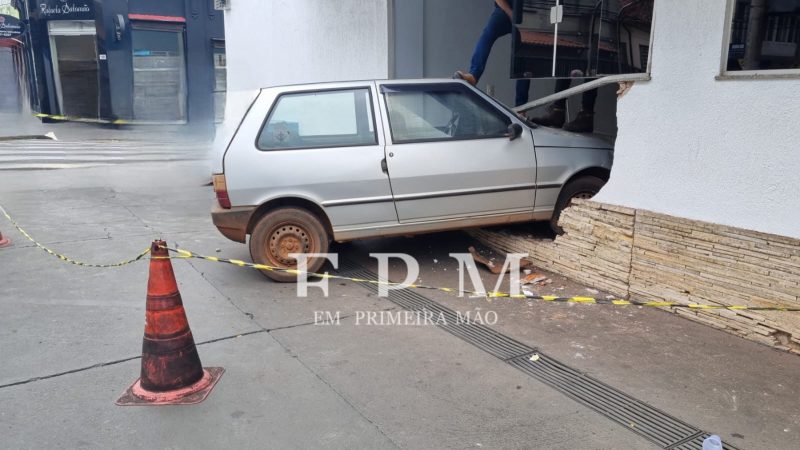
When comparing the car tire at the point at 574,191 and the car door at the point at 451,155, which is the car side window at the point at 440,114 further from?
the car tire at the point at 574,191

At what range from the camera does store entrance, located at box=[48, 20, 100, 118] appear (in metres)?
25.0

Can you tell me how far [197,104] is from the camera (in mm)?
25672

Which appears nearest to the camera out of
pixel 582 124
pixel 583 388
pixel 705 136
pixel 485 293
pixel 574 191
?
pixel 583 388

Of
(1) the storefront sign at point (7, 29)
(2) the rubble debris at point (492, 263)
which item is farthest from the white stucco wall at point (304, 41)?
(1) the storefront sign at point (7, 29)

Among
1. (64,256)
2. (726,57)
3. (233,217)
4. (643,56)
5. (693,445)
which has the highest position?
(643,56)

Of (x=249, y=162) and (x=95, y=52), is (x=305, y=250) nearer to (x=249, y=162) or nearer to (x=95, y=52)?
(x=249, y=162)

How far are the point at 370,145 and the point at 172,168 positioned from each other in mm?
9739

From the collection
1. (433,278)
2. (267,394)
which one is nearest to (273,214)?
(433,278)

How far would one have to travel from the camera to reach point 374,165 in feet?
19.0

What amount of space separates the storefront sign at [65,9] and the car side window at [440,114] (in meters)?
23.0

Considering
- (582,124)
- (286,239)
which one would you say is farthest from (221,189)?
(582,124)

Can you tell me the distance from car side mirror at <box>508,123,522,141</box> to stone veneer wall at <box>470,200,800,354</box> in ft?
2.94

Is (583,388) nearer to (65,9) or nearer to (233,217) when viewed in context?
(233,217)

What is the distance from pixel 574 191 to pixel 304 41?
22.4 ft
